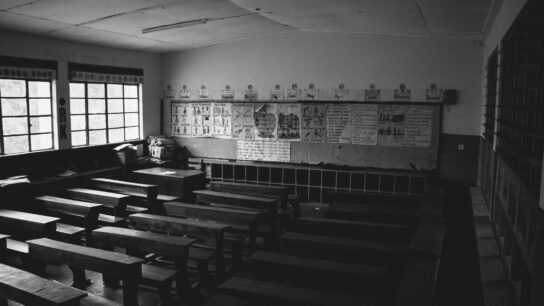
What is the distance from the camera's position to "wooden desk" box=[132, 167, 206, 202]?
7.80 m

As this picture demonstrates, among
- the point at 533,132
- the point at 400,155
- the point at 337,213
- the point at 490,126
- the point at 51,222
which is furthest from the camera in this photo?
the point at 400,155

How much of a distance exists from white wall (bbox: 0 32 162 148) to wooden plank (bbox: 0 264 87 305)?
160 inches

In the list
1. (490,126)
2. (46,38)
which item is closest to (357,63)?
(490,126)

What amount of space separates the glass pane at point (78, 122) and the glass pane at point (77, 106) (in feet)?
0.27

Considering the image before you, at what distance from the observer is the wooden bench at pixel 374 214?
5.18 m

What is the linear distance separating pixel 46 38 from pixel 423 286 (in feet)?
20.8

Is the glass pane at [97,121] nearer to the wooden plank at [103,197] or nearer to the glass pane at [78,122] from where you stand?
the glass pane at [78,122]

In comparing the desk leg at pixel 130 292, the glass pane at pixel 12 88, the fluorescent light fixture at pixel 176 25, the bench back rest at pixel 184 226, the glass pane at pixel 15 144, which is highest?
the fluorescent light fixture at pixel 176 25

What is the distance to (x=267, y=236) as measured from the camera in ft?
18.5

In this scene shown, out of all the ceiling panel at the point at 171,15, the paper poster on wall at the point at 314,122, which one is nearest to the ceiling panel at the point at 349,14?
the ceiling panel at the point at 171,15

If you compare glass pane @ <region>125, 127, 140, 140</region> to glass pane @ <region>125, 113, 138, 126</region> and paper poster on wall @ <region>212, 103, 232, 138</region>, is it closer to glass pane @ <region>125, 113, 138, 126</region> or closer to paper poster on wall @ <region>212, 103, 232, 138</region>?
glass pane @ <region>125, 113, 138, 126</region>

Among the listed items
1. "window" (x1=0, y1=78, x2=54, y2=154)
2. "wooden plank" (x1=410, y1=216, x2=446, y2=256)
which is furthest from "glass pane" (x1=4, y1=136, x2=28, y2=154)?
"wooden plank" (x1=410, y1=216, x2=446, y2=256)

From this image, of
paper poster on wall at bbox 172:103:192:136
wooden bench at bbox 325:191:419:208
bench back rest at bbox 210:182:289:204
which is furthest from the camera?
paper poster on wall at bbox 172:103:192:136

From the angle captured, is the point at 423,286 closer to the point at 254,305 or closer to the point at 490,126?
the point at 254,305
